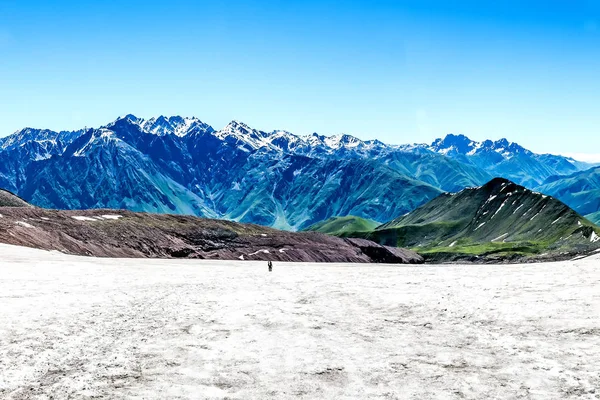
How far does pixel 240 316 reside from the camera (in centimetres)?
2672

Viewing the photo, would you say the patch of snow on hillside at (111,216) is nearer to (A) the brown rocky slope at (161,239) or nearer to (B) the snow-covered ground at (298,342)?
(A) the brown rocky slope at (161,239)

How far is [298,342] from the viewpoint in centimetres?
2148

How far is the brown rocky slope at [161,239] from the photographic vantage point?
256ft

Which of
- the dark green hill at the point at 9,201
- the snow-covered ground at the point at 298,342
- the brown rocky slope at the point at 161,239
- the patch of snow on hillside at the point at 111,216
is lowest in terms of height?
the snow-covered ground at the point at 298,342

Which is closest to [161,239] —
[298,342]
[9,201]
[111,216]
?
[111,216]

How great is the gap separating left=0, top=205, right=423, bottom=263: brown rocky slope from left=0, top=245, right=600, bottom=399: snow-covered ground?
45255mm

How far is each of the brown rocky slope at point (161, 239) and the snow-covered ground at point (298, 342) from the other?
148 feet

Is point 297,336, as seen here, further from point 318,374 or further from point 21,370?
point 21,370

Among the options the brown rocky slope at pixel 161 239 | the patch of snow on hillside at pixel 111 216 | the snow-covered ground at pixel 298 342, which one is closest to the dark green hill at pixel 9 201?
the brown rocky slope at pixel 161 239

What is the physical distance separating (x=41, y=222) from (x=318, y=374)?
271 ft

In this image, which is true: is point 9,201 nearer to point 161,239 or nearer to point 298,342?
point 161,239

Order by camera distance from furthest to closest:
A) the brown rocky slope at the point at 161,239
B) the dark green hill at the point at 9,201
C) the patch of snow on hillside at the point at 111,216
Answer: the dark green hill at the point at 9,201 → the patch of snow on hillside at the point at 111,216 → the brown rocky slope at the point at 161,239

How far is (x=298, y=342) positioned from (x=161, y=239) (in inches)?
3610

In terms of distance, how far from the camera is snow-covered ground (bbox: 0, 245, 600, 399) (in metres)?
16.1
